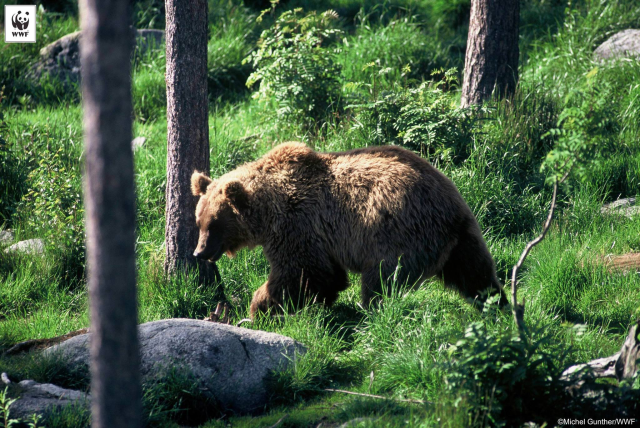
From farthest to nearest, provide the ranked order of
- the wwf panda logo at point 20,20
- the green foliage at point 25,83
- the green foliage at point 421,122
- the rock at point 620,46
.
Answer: the wwf panda logo at point 20,20
the green foliage at point 25,83
the rock at point 620,46
the green foliage at point 421,122

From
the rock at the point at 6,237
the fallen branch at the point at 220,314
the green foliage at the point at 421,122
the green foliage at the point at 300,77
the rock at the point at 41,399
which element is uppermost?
the green foliage at the point at 300,77

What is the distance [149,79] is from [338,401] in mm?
7572

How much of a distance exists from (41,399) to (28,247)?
3.43 meters

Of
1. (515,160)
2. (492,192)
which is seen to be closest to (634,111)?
(515,160)

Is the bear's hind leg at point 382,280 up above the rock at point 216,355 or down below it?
above

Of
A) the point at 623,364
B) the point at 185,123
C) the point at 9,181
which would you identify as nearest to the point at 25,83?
the point at 9,181

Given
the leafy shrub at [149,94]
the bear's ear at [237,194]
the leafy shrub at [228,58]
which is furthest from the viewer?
the leafy shrub at [228,58]

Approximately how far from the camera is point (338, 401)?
405 cm

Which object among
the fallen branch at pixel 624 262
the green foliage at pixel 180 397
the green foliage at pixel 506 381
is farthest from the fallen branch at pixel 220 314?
the fallen branch at pixel 624 262

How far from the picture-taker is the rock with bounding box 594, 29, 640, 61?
904 cm

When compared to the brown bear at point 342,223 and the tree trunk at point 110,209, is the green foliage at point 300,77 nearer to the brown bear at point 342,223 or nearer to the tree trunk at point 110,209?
the brown bear at point 342,223

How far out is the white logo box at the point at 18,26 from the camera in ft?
35.0

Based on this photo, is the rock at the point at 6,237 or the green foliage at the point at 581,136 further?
the rock at the point at 6,237

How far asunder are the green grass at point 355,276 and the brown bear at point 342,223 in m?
0.29
